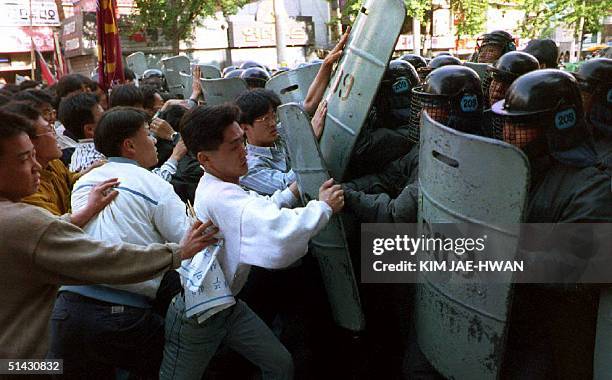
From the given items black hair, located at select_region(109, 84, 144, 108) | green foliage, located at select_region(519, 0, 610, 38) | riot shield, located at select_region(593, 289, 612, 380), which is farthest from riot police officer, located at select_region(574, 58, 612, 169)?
green foliage, located at select_region(519, 0, 610, 38)

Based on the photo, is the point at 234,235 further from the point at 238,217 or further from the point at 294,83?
the point at 294,83

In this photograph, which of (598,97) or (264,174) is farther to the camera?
(264,174)

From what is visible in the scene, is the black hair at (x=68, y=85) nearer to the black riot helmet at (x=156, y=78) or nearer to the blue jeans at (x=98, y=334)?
the black riot helmet at (x=156, y=78)

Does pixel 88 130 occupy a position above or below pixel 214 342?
above

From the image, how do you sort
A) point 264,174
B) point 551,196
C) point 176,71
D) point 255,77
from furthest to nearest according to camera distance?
point 176,71, point 255,77, point 264,174, point 551,196

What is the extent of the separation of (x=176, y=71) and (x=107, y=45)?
1.78 meters

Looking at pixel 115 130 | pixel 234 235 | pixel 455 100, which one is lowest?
pixel 234 235

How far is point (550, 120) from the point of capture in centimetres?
192

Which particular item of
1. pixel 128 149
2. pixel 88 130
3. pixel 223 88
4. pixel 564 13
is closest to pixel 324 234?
pixel 128 149

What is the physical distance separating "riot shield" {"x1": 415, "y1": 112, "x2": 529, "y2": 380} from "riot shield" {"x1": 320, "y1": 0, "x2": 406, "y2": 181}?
513mm

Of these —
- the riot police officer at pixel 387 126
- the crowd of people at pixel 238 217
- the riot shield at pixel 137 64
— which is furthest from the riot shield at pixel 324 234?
the riot shield at pixel 137 64

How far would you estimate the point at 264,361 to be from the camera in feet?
7.54

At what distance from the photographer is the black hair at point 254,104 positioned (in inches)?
120

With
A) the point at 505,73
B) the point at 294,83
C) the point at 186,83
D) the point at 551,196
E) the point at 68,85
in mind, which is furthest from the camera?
the point at 186,83
